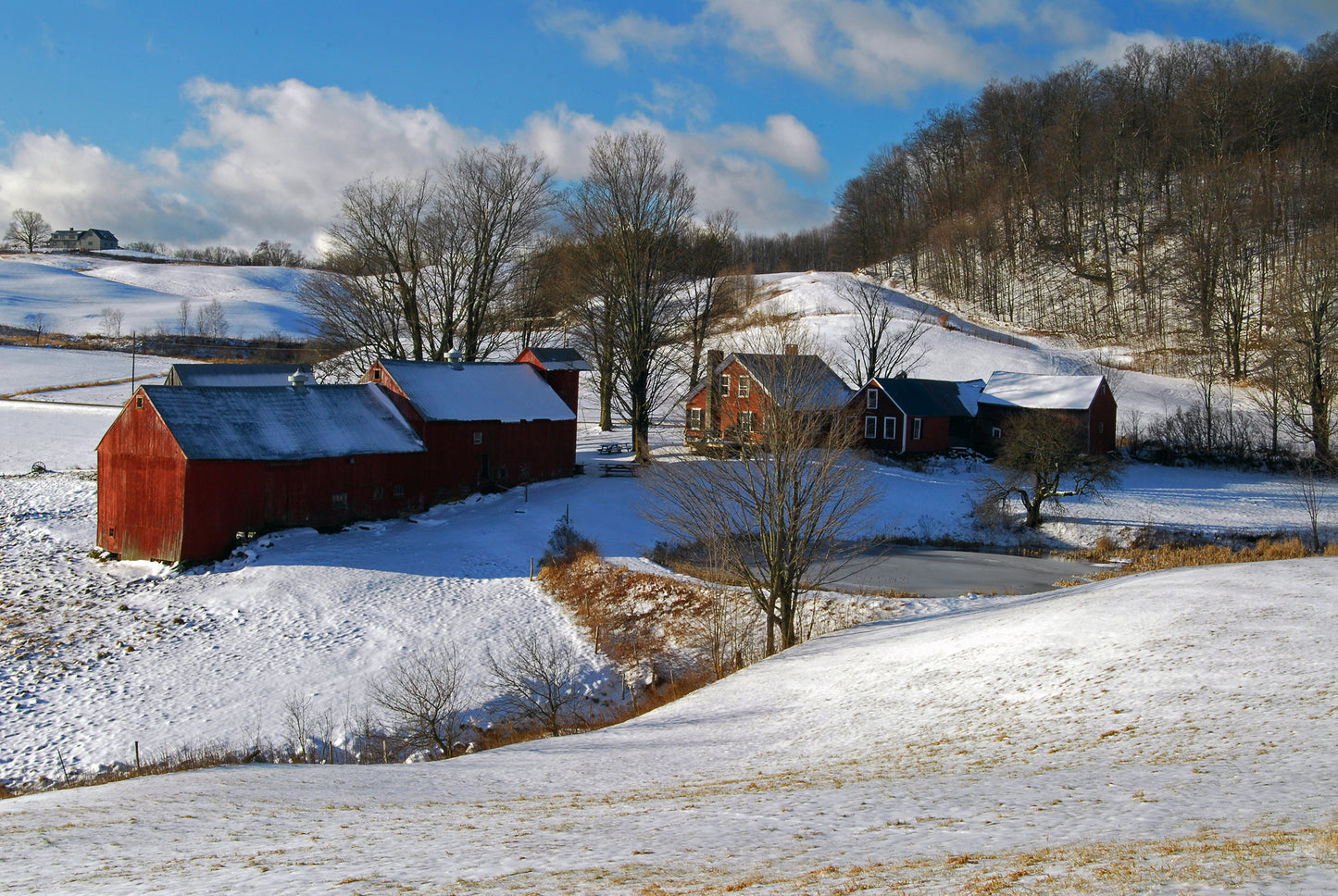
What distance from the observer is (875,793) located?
835 cm

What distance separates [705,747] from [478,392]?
2578 centimetres

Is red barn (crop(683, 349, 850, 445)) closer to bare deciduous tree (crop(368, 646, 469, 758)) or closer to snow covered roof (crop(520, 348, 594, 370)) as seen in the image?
snow covered roof (crop(520, 348, 594, 370))

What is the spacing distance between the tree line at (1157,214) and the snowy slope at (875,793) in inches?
1360

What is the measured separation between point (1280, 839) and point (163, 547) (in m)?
27.9

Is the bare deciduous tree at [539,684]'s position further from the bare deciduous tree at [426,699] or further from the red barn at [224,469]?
the red barn at [224,469]

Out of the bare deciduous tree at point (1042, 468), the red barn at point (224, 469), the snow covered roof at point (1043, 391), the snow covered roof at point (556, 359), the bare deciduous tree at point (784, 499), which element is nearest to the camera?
the bare deciduous tree at point (784, 499)

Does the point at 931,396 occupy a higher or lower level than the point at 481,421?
higher

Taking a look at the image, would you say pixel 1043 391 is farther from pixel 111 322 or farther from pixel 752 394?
pixel 111 322

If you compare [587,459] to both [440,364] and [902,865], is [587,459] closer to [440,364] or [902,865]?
[440,364]

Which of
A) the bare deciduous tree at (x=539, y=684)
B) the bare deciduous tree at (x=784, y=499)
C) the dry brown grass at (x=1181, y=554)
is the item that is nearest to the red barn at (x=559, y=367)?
the bare deciduous tree at (x=784, y=499)

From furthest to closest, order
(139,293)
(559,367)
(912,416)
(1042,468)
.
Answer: (139,293)
(912,416)
(559,367)
(1042,468)

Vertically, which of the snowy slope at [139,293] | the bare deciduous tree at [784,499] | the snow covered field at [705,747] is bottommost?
the snow covered field at [705,747]

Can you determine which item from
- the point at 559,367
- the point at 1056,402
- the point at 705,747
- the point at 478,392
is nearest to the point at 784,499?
the point at 705,747

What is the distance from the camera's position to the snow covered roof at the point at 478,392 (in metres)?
33.5
